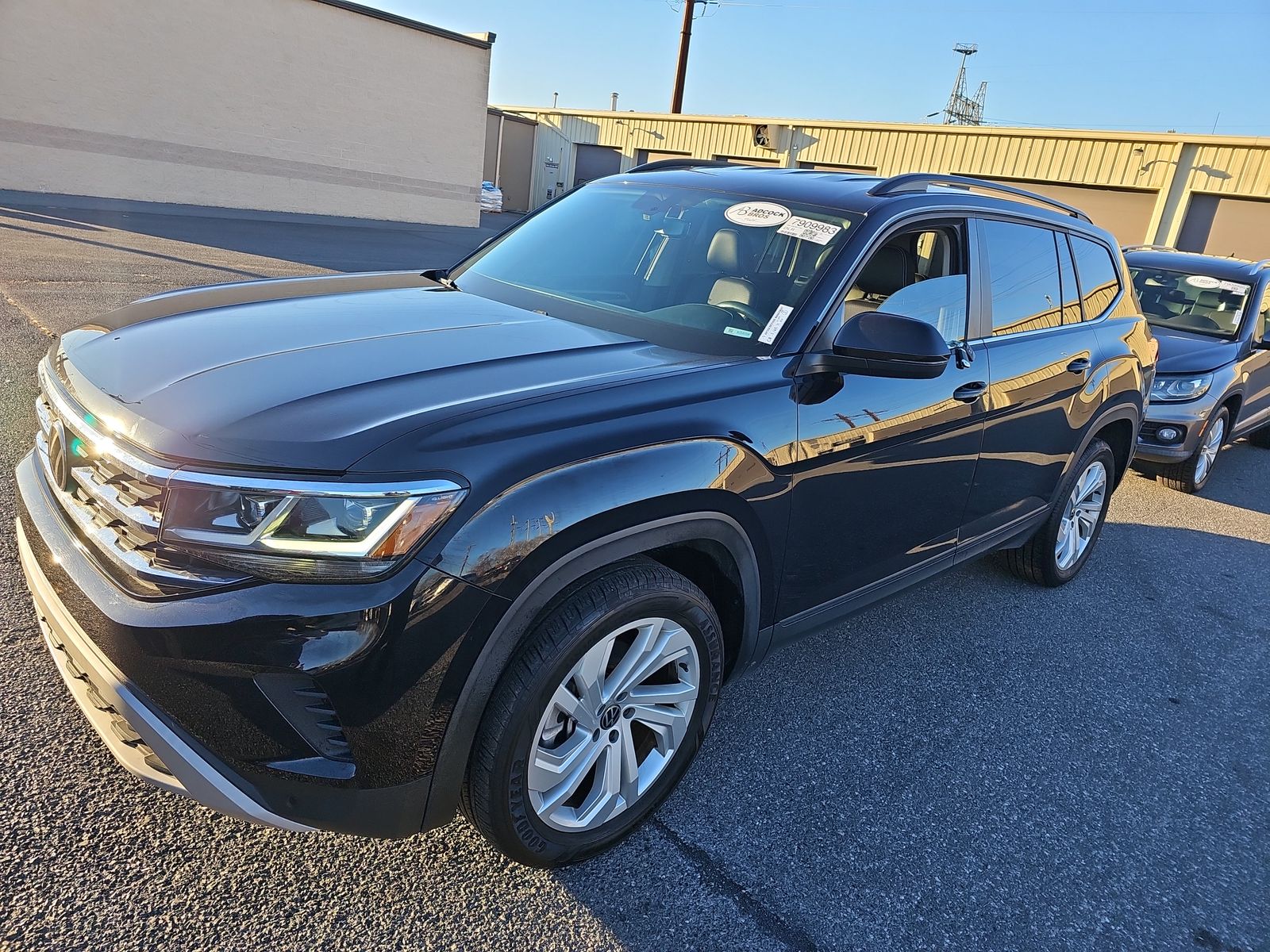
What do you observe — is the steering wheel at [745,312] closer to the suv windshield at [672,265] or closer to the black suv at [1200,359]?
the suv windshield at [672,265]

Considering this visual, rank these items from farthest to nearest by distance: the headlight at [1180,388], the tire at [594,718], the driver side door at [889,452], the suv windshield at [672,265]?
the headlight at [1180,388] < the suv windshield at [672,265] < the driver side door at [889,452] < the tire at [594,718]

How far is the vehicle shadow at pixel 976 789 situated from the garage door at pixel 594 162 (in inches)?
1285

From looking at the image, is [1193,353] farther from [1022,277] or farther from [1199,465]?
[1022,277]

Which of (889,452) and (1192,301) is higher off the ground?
(1192,301)

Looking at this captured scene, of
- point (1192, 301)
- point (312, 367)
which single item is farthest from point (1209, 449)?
point (312, 367)

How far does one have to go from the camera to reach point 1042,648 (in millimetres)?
3984

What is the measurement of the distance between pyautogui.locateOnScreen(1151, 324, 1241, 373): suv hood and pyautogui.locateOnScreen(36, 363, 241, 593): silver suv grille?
6.77m

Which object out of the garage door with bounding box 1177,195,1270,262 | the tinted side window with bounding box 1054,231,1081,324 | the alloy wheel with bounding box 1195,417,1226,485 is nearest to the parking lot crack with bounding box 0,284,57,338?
the tinted side window with bounding box 1054,231,1081,324

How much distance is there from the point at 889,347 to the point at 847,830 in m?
1.45

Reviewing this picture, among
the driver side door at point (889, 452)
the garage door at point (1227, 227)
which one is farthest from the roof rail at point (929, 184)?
the garage door at point (1227, 227)

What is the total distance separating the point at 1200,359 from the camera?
22.2 ft

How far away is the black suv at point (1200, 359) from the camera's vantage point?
6.53 m

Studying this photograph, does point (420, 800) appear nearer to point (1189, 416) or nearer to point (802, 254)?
point (802, 254)

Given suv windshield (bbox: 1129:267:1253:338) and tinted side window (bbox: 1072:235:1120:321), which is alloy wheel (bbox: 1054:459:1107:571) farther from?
suv windshield (bbox: 1129:267:1253:338)
